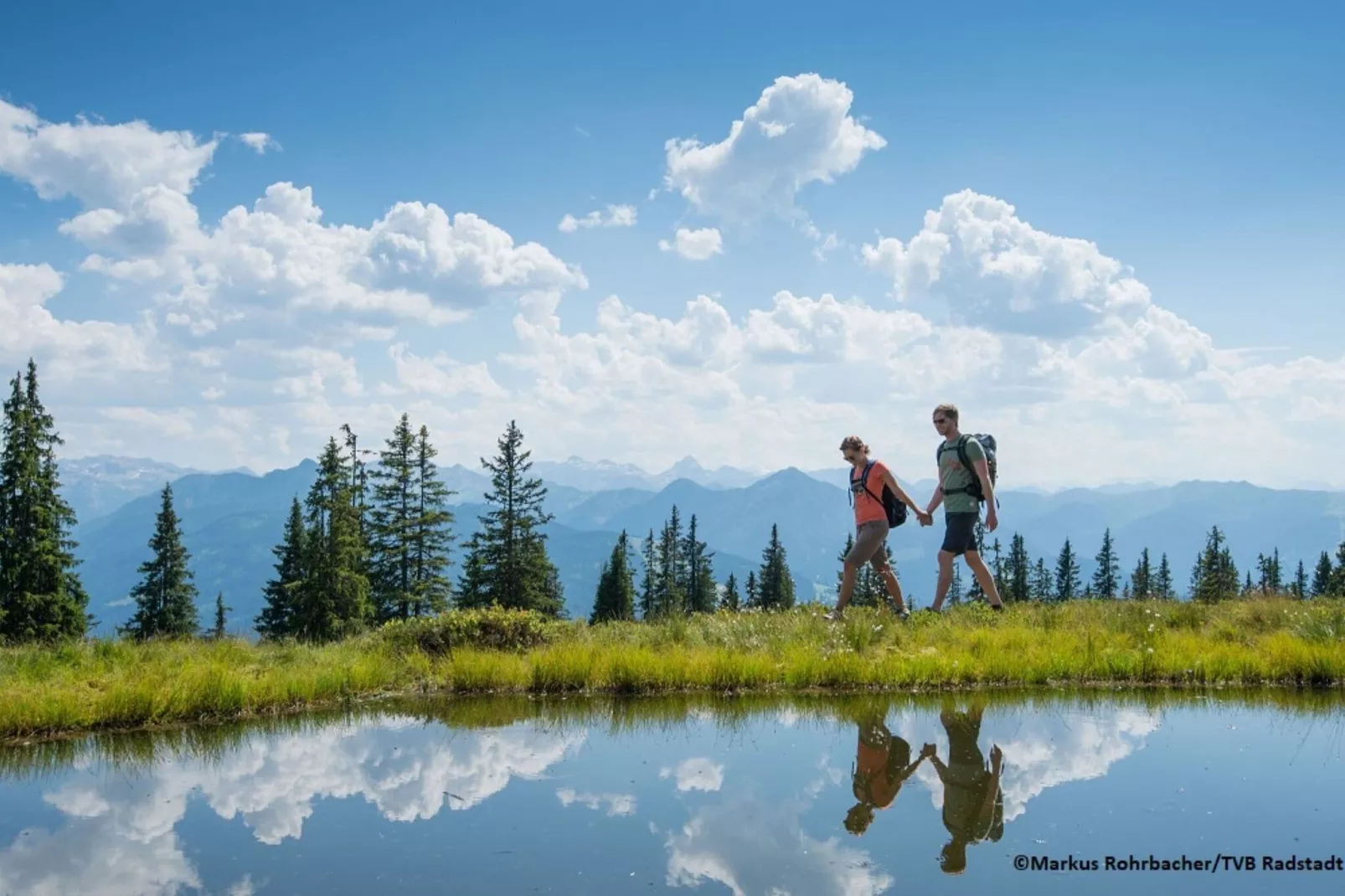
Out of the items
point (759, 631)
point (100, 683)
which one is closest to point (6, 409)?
point (100, 683)

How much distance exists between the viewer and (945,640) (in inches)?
396

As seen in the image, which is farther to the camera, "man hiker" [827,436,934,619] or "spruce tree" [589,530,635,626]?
"spruce tree" [589,530,635,626]

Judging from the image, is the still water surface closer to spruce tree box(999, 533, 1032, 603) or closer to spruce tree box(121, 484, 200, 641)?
spruce tree box(121, 484, 200, 641)

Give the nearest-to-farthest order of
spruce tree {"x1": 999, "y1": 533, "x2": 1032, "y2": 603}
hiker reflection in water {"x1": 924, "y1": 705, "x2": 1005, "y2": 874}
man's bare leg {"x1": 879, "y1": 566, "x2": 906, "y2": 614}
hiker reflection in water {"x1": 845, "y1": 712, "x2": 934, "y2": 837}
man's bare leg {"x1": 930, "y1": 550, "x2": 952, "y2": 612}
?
1. hiker reflection in water {"x1": 924, "y1": 705, "x2": 1005, "y2": 874}
2. hiker reflection in water {"x1": 845, "y1": 712, "x2": 934, "y2": 837}
3. man's bare leg {"x1": 930, "y1": 550, "x2": 952, "y2": 612}
4. man's bare leg {"x1": 879, "y1": 566, "x2": 906, "y2": 614}
5. spruce tree {"x1": 999, "y1": 533, "x2": 1032, "y2": 603}

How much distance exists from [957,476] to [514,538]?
42183 millimetres

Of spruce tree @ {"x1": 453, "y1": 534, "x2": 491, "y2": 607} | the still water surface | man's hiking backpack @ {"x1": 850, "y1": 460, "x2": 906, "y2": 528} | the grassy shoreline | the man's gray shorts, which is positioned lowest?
spruce tree @ {"x1": 453, "y1": 534, "x2": 491, "y2": 607}

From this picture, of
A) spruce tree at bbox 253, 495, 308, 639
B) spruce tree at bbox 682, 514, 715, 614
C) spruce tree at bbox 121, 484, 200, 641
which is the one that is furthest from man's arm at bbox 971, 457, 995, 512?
spruce tree at bbox 682, 514, 715, 614

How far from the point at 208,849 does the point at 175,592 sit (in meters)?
62.5

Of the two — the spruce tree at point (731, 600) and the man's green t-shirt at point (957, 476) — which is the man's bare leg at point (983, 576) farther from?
the spruce tree at point (731, 600)

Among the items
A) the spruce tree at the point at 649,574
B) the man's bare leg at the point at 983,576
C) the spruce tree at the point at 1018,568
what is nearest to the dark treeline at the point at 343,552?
the spruce tree at the point at 649,574

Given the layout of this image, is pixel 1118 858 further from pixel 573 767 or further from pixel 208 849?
pixel 208 849

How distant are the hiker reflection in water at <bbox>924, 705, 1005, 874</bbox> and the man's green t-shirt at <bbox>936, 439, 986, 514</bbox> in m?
4.93

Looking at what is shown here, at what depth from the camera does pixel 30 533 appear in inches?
1561

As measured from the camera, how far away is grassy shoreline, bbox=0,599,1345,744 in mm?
8047
